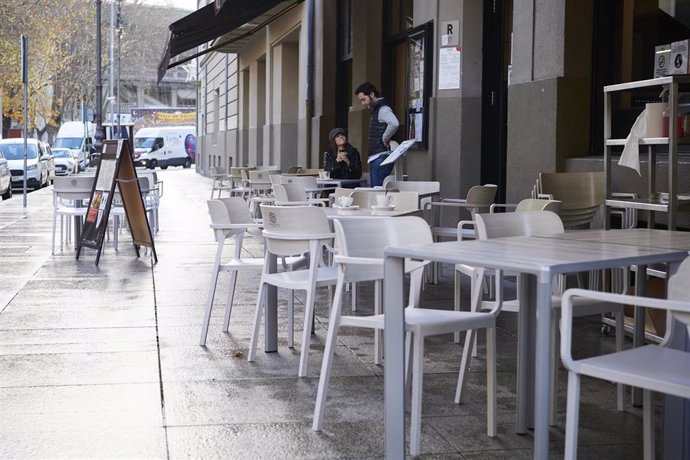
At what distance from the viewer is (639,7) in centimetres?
852

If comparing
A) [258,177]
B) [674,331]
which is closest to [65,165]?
[258,177]

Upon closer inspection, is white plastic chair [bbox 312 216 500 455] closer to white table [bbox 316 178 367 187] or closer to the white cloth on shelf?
the white cloth on shelf

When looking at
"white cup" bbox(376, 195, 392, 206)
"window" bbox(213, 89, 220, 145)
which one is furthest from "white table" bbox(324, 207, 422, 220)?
"window" bbox(213, 89, 220, 145)

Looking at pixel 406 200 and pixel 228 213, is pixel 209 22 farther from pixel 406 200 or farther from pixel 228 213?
pixel 228 213

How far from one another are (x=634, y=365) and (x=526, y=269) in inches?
20.3

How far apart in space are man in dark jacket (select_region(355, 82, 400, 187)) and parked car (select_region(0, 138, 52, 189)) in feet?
60.6

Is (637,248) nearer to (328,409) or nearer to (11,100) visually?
(328,409)

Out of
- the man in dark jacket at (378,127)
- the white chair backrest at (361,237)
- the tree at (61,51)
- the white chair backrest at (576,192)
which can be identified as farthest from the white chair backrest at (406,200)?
the tree at (61,51)

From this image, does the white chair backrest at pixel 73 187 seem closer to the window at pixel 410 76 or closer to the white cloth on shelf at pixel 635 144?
the window at pixel 410 76

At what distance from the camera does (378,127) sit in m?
11.6

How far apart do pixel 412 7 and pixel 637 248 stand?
35.0 feet

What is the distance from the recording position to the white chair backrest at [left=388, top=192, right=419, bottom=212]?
7.41m

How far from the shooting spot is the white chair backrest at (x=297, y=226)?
548cm

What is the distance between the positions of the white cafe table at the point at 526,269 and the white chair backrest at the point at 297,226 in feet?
4.69
